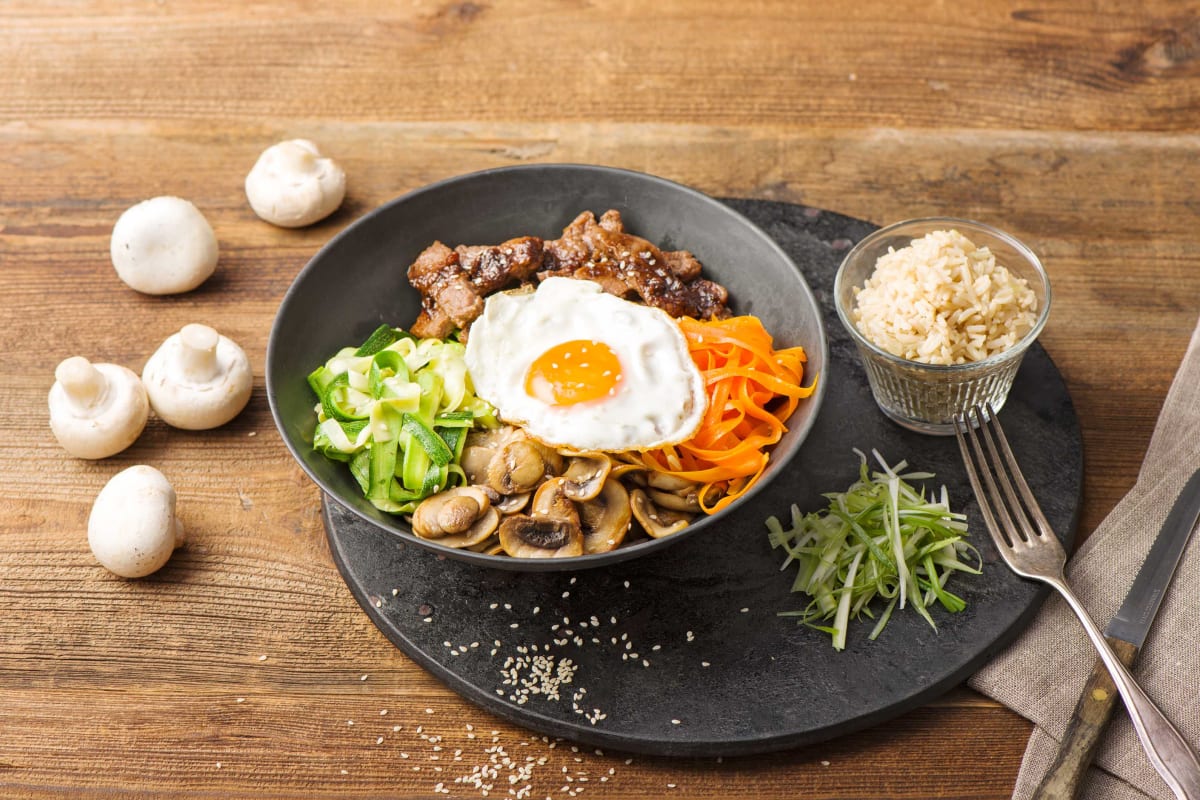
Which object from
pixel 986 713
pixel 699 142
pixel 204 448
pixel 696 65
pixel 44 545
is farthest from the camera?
pixel 696 65

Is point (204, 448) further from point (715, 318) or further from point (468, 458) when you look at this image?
point (715, 318)

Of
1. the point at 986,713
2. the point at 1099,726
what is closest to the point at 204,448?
the point at 986,713

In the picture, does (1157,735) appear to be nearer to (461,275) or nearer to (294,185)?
(461,275)

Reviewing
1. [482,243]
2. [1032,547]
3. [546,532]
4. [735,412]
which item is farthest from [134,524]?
[1032,547]

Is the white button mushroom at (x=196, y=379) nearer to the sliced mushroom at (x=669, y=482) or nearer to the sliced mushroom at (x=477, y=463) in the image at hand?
the sliced mushroom at (x=477, y=463)

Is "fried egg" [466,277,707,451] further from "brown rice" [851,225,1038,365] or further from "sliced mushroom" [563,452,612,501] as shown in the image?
"brown rice" [851,225,1038,365]
